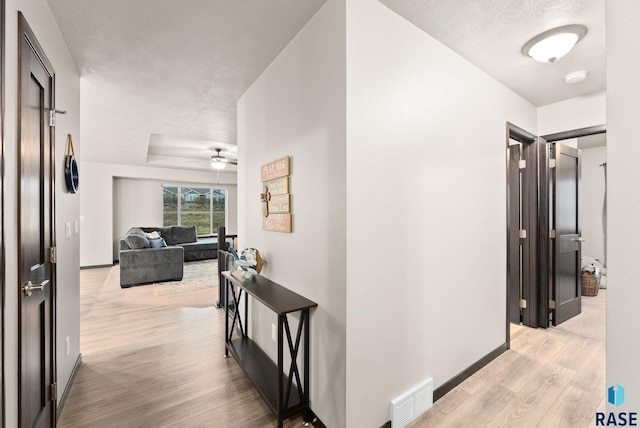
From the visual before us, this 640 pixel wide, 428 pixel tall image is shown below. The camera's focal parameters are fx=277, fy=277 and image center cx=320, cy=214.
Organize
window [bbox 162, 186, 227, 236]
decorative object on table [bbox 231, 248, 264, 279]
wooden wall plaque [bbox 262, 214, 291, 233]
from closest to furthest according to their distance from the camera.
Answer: wooden wall plaque [bbox 262, 214, 291, 233] → decorative object on table [bbox 231, 248, 264, 279] → window [bbox 162, 186, 227, 236]

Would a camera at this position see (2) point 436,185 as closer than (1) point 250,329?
Yes

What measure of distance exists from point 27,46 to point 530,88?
3813 millimetres

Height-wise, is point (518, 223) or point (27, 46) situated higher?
point (27, 46)

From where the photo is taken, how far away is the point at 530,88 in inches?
108

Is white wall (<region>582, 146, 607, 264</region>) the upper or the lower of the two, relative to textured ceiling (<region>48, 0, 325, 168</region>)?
lower

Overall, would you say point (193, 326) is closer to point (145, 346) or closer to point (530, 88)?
point (145, 346)

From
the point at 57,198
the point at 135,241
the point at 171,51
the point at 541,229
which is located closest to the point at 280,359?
the point at 57,198

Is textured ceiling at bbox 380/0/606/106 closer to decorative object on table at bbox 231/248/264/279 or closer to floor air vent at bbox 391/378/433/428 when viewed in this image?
decorative object on table at bbox 231/248/264/279

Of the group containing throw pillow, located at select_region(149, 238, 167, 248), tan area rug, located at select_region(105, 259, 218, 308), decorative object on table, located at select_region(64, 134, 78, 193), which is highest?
decorative object on table, located at select_region(64, 134, 78, 193)

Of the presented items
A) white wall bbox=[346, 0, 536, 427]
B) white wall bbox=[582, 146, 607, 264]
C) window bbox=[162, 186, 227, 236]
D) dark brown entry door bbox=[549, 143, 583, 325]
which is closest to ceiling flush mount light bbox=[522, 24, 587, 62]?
white wall bbox=[346, 0, 536, 427]

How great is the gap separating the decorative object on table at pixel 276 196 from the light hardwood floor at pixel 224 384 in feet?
4.19

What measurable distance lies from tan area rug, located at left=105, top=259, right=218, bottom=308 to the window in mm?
2519

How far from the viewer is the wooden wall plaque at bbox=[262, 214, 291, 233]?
2.04 metres

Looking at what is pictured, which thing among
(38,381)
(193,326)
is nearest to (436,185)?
(38,381)
